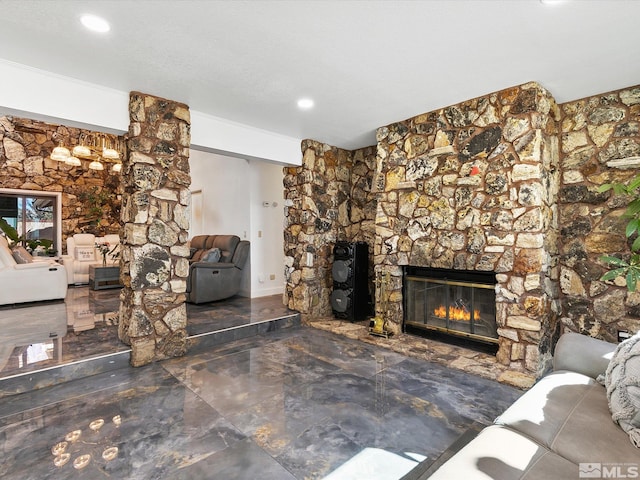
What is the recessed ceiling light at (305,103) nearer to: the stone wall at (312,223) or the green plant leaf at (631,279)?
the stone wall at (312,223)

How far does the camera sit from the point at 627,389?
130 cm

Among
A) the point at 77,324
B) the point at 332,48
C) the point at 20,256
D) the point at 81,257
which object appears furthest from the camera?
the point at 81,257

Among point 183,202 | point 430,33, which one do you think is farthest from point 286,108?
point 430,33

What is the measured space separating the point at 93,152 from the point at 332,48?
25.7 feet

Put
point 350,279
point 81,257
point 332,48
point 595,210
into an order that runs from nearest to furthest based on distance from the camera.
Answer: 1. point 332,48
2. point 595,210
3. point 350,279
4. point 81,257

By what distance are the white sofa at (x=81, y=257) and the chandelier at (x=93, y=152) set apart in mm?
1581

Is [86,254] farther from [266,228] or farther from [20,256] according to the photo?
[266,228]

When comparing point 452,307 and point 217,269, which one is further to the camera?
point 217,269

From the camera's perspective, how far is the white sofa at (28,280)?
4828 mm

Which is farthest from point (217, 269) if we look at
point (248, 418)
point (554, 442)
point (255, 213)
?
point (554, 442)

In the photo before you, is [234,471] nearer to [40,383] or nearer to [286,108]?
[40,383]

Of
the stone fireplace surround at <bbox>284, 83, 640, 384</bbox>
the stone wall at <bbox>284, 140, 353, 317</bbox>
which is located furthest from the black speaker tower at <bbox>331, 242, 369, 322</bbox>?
the stone fireplace surround at <bbox>284, 83, 640, 384</bbox>

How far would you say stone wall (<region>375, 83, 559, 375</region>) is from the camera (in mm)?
2873

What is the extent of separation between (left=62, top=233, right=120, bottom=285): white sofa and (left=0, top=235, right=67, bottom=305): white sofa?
1443 mm
